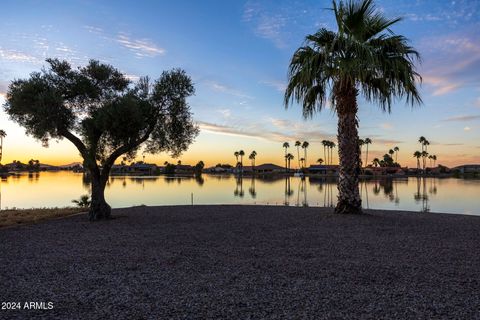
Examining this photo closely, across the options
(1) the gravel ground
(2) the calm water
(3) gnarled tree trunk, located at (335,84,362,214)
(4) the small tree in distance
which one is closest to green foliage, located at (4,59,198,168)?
(4) the small tree in distance

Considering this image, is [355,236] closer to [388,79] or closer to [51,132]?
[388,79]

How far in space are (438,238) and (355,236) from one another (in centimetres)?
281

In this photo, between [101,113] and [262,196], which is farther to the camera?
[262,196]

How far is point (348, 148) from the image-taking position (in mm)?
17312

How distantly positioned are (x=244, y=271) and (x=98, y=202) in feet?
38.2

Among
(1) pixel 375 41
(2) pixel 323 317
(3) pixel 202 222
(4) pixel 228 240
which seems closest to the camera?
(2) pixel 323 317

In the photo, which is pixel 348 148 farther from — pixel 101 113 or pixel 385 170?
pixel 385 170

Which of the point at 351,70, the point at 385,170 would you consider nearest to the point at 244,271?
the point at 351,70

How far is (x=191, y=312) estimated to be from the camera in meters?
5.27

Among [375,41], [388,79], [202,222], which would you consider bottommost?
[202,222]

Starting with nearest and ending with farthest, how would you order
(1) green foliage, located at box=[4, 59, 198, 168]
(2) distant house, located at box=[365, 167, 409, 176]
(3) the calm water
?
(1) green foliage, located at box=[4, 59, 198, 168] < (3) the calm water < (2) distant house, located at box=[365, 167, 409, 176]

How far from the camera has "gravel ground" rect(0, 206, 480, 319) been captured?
542cm

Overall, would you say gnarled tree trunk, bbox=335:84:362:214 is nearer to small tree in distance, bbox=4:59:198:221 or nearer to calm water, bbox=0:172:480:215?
small tree in distance, bbox=4:59:198:221

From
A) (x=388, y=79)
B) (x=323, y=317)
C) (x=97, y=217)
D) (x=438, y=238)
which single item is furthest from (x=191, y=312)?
(x=388, y=79)
